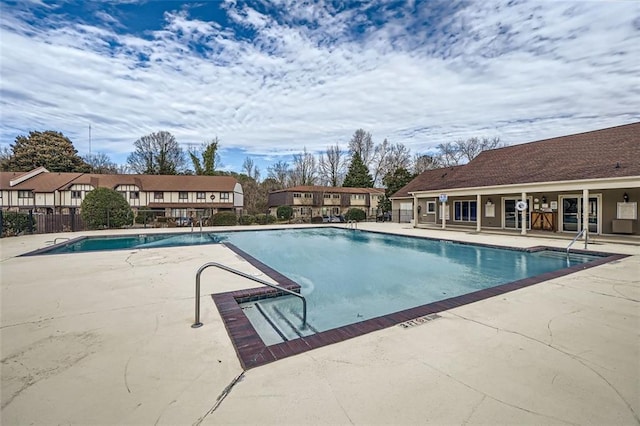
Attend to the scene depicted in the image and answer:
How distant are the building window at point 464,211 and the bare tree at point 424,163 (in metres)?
19.8

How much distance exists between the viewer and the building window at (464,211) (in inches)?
738

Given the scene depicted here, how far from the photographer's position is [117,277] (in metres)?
6.43

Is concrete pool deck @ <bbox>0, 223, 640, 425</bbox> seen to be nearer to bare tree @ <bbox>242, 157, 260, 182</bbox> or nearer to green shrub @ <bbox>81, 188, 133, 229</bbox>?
green shrub @ <bbox>81, 188, 133, 229</bbox>

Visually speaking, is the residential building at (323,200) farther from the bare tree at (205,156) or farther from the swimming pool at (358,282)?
the swimming pool at (358,282)

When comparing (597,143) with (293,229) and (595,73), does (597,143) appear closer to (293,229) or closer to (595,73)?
(595,73)

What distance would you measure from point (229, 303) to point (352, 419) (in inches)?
120

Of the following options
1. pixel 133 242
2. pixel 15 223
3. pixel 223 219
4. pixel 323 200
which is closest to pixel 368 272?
pixel 133 242

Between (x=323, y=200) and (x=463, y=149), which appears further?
(x=463, y=149)

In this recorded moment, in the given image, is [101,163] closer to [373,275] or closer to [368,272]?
[368,272]

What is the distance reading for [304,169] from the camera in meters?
43.3

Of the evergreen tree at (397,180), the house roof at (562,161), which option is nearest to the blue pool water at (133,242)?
the house roof at (562,161)

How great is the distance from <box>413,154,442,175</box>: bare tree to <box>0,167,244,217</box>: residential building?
23.6 meters

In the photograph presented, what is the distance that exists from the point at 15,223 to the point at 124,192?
48.7 ft

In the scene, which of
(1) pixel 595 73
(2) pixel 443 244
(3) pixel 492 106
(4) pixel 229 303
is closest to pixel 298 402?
(4) pixel 229 303
